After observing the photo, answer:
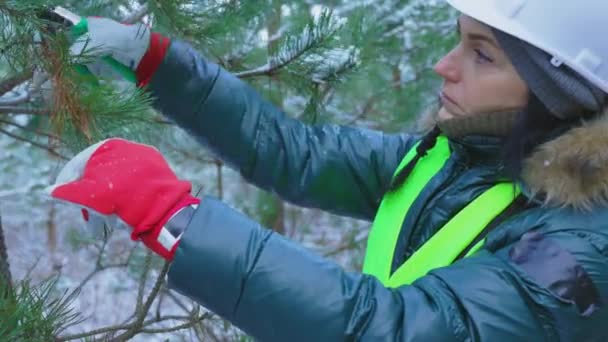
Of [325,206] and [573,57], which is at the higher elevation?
[573,57]

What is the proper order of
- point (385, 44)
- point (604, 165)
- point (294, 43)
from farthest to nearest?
1. point (385, 44)
2. point (294, 43)
3. point (604, 165)

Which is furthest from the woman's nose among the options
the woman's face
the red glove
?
the red glove

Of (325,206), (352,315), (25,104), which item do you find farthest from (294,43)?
(352,315)

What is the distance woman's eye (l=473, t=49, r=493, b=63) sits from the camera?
987mm

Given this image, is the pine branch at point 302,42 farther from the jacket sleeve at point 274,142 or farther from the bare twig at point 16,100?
the bare twig at point 16,100

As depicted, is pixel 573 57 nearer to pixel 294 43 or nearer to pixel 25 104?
pixel 294 43

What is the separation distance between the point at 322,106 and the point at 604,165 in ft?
2.05

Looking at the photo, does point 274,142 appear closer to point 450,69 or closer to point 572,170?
point 450,69

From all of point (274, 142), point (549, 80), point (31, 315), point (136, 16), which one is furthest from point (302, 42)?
point (31, 315)

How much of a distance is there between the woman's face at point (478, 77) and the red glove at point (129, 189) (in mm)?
436

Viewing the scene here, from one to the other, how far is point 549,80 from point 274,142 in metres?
0.48

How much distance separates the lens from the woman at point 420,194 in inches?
30.2

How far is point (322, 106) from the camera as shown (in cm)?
141

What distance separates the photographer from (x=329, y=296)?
30.6 inches
